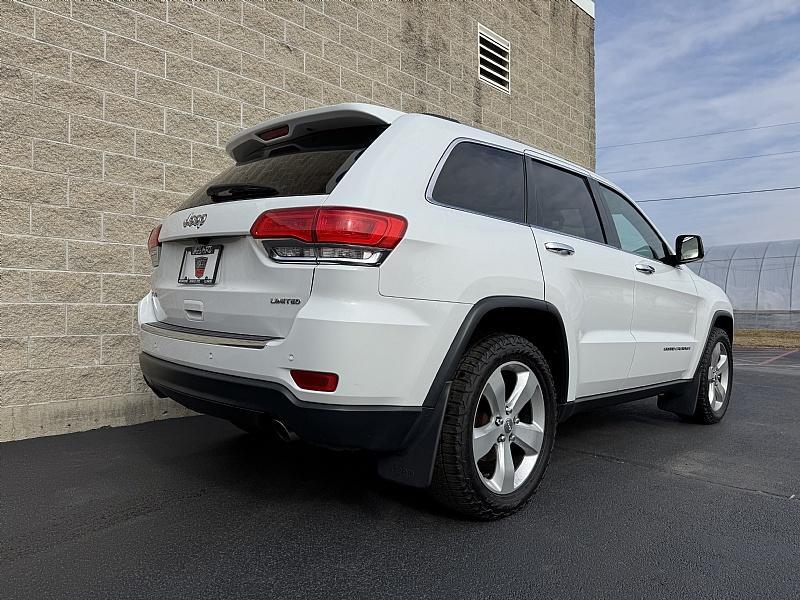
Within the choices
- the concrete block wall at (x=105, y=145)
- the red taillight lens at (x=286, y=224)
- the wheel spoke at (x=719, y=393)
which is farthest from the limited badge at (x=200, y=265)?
the wheel spoke at (x=719, y=393)

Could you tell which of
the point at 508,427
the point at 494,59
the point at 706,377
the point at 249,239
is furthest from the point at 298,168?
the point at 494,59

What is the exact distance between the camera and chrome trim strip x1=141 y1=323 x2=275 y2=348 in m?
2.53

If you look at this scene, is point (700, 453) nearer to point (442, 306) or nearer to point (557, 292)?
point (557, 292)

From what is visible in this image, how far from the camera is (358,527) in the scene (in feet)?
9.30

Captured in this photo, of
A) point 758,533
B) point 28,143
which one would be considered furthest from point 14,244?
point 758,533

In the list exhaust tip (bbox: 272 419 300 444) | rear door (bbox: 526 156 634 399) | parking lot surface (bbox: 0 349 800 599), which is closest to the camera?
parking lot surface (bbox: 0 349 800 599)

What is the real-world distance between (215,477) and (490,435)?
163cm

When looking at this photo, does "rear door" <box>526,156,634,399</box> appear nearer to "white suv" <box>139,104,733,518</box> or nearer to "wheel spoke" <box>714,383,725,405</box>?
"white suv" <box>139,104,733,518</box>

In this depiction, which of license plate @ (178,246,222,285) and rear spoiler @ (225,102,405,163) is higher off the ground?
rear spoiler @ (225,102,405,163)

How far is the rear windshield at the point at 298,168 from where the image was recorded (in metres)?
2.64

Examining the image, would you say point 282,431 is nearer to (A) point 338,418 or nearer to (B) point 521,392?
(A) point 338,418

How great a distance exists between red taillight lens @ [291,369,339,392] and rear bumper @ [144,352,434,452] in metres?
0.06

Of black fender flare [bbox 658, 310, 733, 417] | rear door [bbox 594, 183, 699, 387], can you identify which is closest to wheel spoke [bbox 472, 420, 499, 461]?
rear door [bbox 594, 183, 699, 387]

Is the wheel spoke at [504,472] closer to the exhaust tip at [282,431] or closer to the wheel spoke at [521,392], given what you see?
the wheel spoke at [521,392]
